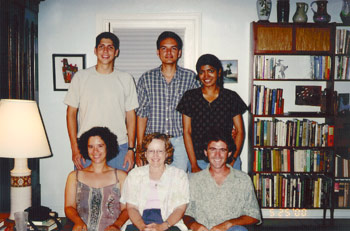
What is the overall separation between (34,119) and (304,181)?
297 centimetres

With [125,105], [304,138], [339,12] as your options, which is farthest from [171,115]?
[339,12]

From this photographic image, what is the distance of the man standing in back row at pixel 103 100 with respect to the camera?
9.72 ft

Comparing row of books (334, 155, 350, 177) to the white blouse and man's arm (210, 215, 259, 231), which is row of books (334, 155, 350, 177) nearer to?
man's arm (210, 215, 259, 231)

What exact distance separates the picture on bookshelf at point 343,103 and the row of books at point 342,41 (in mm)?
502

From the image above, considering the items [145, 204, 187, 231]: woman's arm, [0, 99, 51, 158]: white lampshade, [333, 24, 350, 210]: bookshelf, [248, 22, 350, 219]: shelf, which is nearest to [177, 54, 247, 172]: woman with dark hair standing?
[145, 204, 187, 231]: woman's arm

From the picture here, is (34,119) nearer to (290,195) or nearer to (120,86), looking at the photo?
(120,86)

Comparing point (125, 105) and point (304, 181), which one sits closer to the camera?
point (125, 105)

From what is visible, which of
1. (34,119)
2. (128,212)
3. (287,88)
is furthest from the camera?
(287,88)

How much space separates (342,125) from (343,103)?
0.27 m

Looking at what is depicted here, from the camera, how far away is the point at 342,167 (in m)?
3.77

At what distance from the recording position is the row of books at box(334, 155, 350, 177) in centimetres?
377

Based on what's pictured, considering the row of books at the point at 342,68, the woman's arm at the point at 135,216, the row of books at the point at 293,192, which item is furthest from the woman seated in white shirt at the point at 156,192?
the row of books at the point at 342,68

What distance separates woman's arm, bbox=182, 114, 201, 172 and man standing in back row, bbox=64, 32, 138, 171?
528mm

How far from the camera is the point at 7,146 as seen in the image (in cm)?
228
